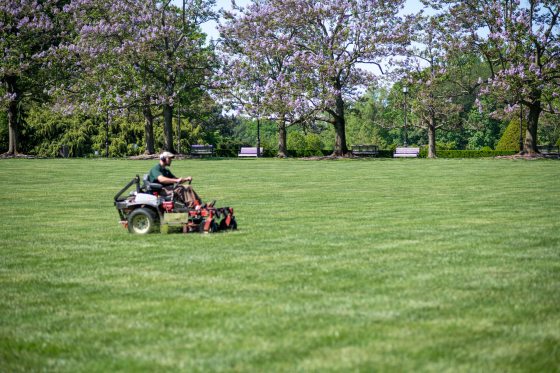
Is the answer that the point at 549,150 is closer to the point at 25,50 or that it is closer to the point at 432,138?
the point at 432,138

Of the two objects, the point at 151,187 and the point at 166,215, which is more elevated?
the point at 151,187

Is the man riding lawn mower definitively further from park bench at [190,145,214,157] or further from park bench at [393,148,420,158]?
park bench at [393,148,420,158]

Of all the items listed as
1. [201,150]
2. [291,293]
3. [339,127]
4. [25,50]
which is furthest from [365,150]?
[291,293]

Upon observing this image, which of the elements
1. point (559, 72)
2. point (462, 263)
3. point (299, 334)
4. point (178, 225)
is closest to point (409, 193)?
point (178, 225)

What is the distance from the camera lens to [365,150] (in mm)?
57875

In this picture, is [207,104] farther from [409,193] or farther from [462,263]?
[462,263]

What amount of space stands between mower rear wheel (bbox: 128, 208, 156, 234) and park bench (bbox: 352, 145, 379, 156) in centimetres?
4448

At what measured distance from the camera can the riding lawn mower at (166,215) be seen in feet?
41.1

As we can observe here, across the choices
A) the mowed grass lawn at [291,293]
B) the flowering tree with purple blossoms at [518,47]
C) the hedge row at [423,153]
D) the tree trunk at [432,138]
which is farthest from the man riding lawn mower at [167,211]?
the tree trunk at [432,138]

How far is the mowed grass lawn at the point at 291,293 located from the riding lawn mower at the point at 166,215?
295 millimetres

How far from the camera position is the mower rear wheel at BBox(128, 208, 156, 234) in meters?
12.6

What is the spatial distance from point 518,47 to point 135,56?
89.5ft

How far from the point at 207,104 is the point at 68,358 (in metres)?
61.0

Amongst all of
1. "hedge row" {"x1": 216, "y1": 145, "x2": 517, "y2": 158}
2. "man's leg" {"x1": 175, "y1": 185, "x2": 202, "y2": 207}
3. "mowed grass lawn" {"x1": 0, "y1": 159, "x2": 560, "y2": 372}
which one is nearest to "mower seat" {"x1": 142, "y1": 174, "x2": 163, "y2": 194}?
"man's leg" {"x1": 175, "y1": 185, "x2": 202, "y2": 207}
